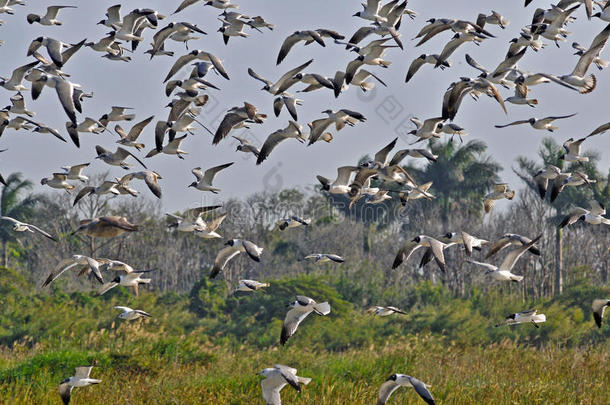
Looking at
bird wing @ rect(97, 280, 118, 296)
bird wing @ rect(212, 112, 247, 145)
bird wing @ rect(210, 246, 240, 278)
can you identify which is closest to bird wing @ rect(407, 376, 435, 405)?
bird wing @ rect(210, 246, 240, 278)

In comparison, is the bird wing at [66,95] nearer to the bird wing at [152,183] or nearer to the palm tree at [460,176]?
the bird wing at [152,183]

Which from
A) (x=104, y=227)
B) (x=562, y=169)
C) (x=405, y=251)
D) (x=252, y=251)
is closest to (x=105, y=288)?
(x=104, y=227)

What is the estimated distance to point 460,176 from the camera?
4441cm

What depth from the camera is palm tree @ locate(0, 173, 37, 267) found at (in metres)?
41.3

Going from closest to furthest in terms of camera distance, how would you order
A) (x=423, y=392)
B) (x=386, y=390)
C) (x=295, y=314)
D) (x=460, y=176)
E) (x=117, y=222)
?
(x=423, y=392)
(x=117, y=222)
(x=386, y=390)
(x=295, y=314)
(x=460, y=176)

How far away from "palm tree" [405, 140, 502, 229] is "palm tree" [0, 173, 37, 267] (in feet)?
66.4

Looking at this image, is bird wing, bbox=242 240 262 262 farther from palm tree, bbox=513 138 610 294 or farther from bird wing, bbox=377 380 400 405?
palm tree, bbox=513 138 610 294

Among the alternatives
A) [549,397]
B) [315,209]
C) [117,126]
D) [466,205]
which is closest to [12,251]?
[315,209]

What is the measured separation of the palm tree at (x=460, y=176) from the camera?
44250 mm

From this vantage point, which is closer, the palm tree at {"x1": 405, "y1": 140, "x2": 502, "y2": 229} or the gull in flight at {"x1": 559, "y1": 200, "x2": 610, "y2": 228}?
the gull in flight at {"x1": 559, "y1": 200, "x2": 610, "y2": 228}

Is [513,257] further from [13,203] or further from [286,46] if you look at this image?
[13,203]

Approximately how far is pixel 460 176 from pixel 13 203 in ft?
77.0

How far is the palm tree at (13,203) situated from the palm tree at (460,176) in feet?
66.4

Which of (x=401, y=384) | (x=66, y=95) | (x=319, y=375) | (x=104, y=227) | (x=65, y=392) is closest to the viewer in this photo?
(x=104, y=227)
